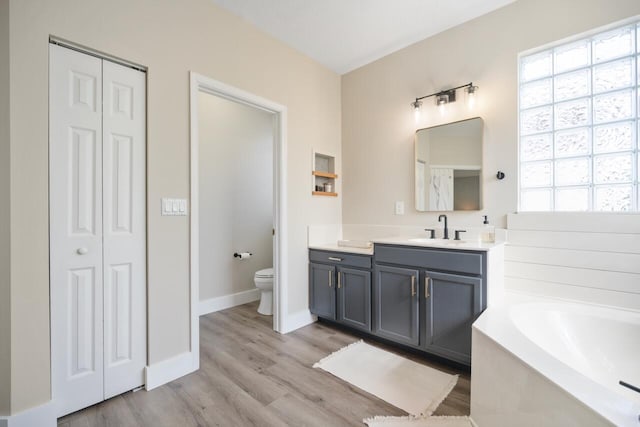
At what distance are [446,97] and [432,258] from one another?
1.42 metres

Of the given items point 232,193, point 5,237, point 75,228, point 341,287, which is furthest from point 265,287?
point 5,237

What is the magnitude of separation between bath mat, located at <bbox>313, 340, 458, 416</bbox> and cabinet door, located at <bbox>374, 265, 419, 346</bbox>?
0.17 m

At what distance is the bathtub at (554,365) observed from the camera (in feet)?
2.89

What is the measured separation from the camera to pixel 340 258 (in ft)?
8.76

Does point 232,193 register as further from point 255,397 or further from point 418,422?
point 418,422

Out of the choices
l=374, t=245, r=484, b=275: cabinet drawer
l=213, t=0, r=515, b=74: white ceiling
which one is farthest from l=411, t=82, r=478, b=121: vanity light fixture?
l=374, t=245, r=484, b=275: cabinet drawer

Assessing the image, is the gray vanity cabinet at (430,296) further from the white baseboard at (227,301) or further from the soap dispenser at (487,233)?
the white baseboard at (227,301)

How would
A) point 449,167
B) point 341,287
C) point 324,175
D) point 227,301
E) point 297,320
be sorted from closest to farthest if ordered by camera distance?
point 449,167, point 341,287, point 297,320, point 324,175, point 227,301

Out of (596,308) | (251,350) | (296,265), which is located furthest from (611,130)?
(251,350)

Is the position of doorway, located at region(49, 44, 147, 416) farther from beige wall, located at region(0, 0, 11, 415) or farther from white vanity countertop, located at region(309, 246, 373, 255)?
white vanity countertop, located at region(309, 246, 373, 255)

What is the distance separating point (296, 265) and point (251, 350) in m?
0.84

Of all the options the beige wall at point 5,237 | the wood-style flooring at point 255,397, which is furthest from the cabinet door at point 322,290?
the beige wall at point 5,237

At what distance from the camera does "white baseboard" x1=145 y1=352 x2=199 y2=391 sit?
1.82 meters

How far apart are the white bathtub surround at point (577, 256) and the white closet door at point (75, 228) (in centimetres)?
278
